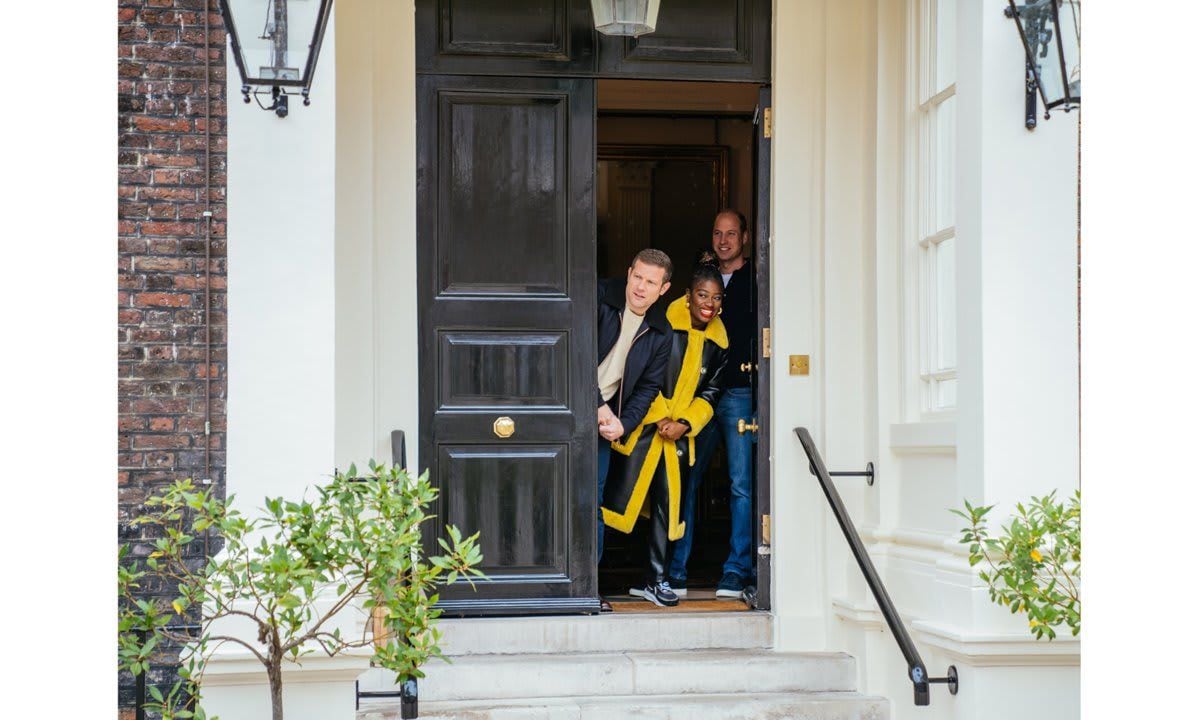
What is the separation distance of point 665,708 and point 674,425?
1.69 meters

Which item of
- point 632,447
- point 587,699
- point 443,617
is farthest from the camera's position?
point 632,447

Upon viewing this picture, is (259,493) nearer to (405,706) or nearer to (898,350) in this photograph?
(405,706)

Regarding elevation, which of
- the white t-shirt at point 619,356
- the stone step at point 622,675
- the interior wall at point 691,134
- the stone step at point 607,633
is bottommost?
the stone step at point 622,675

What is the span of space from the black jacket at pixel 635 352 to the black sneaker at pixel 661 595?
790mm

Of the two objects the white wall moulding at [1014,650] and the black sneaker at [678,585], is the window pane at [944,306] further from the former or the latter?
the black sneaker at [678,585]

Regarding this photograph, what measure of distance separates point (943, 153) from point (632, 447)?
85.8 inches

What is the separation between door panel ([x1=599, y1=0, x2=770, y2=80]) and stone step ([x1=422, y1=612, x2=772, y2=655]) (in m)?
2.51

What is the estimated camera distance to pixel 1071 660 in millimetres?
4711

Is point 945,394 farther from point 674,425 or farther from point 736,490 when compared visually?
point 674,425

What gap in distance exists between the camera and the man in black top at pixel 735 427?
6664 mm

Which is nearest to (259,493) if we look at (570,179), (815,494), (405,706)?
(405,706)

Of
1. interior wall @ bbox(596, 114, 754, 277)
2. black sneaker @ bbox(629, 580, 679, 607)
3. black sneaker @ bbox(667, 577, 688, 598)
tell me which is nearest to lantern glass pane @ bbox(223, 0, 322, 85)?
black sneaker @ bbox(629, 580, 679, 607)

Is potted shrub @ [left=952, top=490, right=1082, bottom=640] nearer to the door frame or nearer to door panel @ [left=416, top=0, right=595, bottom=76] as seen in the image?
the door frame

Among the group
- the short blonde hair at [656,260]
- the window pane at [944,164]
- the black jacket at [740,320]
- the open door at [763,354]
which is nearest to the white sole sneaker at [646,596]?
the open door at [763,354]
